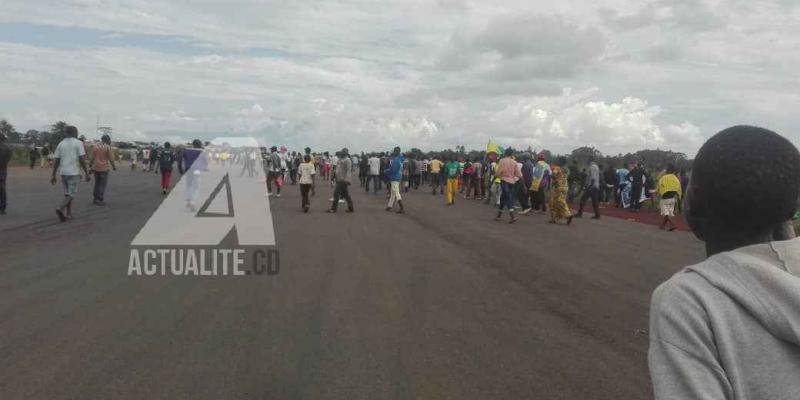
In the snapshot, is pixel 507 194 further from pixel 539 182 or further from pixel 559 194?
pixel 539 182

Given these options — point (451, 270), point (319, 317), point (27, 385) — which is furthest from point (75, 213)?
point (27, 385)

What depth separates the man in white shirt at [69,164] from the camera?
594 inches

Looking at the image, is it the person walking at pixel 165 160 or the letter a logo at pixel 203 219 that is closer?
the letter a logo at pixel 203 219

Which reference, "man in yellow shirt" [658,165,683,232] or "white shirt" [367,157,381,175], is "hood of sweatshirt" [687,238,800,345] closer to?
"man in yellow shirt" [658,165,683,232]

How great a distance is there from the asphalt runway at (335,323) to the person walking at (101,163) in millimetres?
5960

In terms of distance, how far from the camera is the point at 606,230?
18078mm

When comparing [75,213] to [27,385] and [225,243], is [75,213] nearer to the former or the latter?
[225,243]

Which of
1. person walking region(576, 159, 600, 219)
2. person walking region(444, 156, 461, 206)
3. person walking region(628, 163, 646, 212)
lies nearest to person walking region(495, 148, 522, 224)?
person walking region(576, 159, 600, 219)

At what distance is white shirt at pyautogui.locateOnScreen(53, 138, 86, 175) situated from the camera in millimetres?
15258

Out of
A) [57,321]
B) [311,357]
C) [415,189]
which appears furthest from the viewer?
[415,189]

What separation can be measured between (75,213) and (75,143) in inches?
88.6

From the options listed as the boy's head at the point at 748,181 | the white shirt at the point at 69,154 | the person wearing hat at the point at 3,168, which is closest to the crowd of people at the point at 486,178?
the white shirt at the point at 69,154

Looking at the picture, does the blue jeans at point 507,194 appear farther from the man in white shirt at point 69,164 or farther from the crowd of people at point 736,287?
the crowd of people at point 736,287

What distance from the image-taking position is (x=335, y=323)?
690 centimetres
